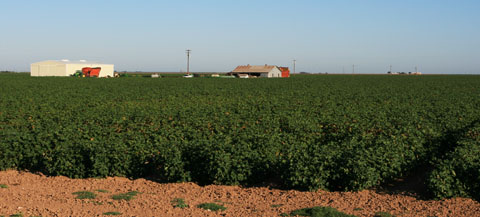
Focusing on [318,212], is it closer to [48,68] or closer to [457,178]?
[457,178]

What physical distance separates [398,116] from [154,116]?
357 inches

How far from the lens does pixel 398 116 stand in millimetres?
17516

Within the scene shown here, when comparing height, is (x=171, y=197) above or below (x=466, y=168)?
below

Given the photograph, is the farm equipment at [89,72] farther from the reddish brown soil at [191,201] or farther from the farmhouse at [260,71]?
the reddish brown soil at [191,201]

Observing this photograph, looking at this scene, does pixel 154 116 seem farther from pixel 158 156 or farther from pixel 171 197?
pixel 171 197

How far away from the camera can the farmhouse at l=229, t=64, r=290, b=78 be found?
104562 mm

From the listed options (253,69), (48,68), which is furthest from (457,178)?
(253,69)

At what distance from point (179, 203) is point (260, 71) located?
323ft

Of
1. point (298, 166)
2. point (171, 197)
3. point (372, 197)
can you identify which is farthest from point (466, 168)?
point (171, 197)

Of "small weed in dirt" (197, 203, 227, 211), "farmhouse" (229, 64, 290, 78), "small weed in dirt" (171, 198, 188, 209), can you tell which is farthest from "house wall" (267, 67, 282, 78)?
"small weed in dirt" (197, 203, 227, 211)

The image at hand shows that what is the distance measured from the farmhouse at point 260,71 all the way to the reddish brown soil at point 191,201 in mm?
93329

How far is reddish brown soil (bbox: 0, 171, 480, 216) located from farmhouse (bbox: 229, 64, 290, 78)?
9333 centimetres

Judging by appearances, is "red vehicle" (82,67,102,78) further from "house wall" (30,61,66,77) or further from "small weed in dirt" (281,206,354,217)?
"small weed in dirt" (281,206,354,217)

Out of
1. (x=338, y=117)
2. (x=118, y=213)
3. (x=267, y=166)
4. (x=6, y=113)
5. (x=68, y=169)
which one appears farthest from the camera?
(x=6, y=113)
